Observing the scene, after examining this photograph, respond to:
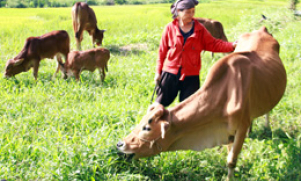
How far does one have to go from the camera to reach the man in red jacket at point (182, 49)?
14.2 ft

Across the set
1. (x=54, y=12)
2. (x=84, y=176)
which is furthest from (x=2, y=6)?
(x=84, y=176)

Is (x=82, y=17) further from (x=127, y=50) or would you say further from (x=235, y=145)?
(x=235, y=145)

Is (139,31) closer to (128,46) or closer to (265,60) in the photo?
(128,46)

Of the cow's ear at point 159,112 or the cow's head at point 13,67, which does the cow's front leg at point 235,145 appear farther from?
the cow's head at point 13,67

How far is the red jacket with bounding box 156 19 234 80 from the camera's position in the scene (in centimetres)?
434

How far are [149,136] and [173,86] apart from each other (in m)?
0.85

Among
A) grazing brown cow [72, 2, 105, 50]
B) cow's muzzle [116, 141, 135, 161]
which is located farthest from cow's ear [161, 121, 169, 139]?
grazing brown cow [72, 2, 105, 50]

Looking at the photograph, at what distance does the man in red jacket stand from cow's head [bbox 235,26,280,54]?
1.97 feet

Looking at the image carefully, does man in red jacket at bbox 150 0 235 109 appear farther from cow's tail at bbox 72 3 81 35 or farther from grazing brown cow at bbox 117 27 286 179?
cow's tail at bbox 72 3 81 35

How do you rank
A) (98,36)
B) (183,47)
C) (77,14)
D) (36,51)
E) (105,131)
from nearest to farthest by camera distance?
(183,47) < (105,131) < (36,51) < (77,14) < (98,36)

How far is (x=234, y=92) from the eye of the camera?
3926 millimetres

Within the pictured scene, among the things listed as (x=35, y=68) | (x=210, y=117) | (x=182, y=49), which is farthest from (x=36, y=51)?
(x=210, y=117)

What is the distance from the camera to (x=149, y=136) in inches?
155

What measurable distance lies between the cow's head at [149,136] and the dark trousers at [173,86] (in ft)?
1.99
